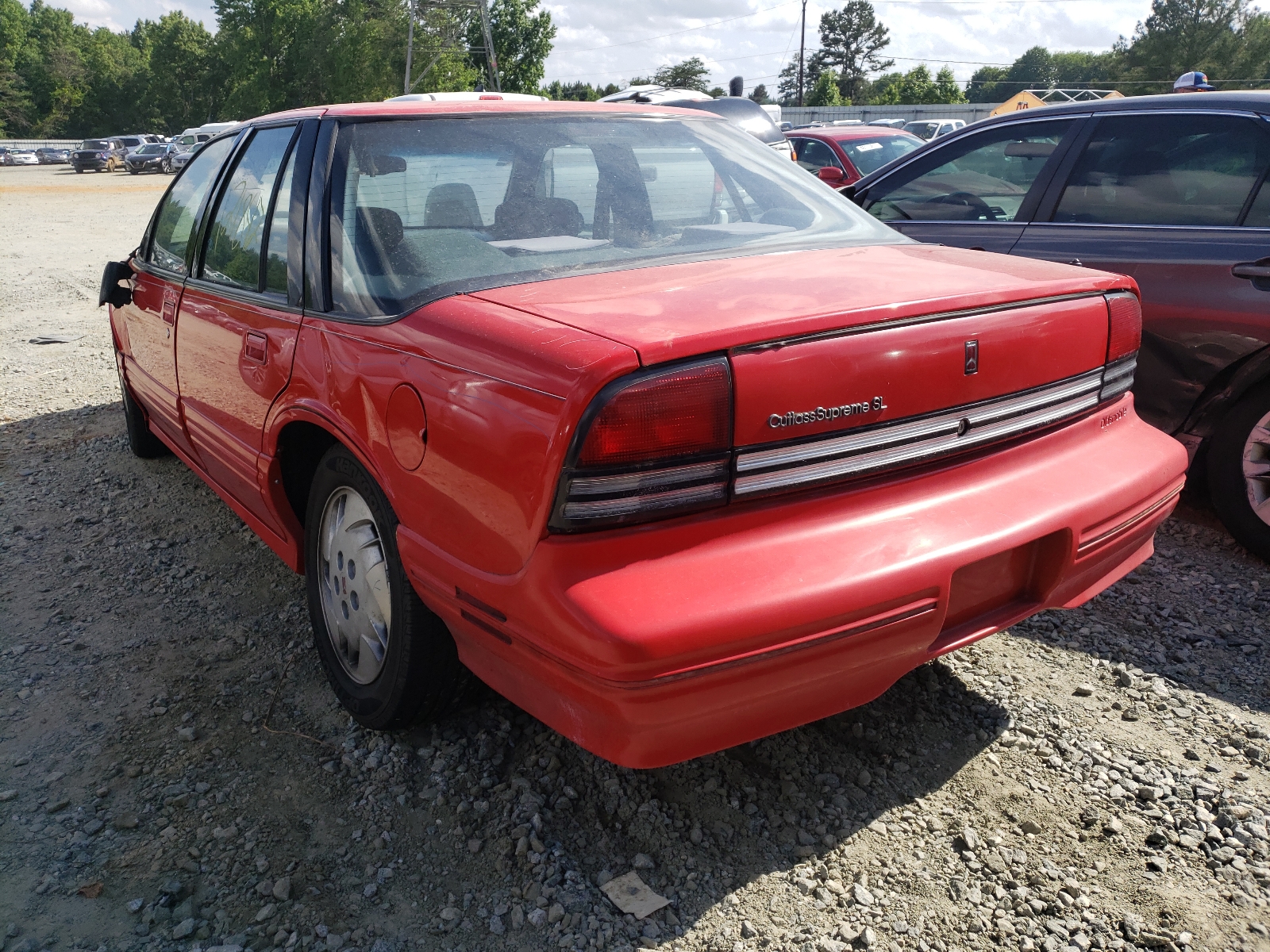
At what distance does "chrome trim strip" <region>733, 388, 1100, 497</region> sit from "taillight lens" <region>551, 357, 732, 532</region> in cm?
11

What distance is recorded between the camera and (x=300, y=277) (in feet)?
8.87

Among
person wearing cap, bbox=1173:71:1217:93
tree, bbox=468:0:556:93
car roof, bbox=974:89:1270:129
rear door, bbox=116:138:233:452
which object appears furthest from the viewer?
tree, bbox=468:0:556:93

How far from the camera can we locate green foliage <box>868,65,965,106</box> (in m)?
78.4

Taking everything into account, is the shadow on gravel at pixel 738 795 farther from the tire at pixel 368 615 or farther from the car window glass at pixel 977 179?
the car window glass at pixel 977 179

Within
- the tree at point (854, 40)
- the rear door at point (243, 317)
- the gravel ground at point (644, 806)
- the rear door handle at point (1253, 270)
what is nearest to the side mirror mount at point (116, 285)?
the rear door at point (243, 317)

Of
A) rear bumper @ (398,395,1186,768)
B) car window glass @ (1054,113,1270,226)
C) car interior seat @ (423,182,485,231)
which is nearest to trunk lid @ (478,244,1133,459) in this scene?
rear bumper @ (398,395,1186,768)

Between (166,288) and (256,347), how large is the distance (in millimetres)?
1186

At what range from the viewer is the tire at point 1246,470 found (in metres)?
3.59

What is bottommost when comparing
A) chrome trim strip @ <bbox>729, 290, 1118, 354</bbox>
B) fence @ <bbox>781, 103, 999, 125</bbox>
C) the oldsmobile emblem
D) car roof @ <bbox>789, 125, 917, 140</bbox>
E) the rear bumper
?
the rear bumper

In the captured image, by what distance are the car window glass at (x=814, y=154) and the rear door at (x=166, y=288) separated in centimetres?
818

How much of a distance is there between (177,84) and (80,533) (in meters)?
88.1

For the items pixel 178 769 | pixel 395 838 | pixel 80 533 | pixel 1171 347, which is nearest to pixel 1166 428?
pixel 1171 347

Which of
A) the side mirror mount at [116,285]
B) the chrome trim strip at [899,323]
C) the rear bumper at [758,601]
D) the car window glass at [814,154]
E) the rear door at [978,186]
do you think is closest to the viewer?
the rear bumper at [758,601]

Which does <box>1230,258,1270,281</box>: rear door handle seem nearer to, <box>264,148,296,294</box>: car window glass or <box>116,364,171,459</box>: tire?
<box>264,148,296,294</box>: car window glass
